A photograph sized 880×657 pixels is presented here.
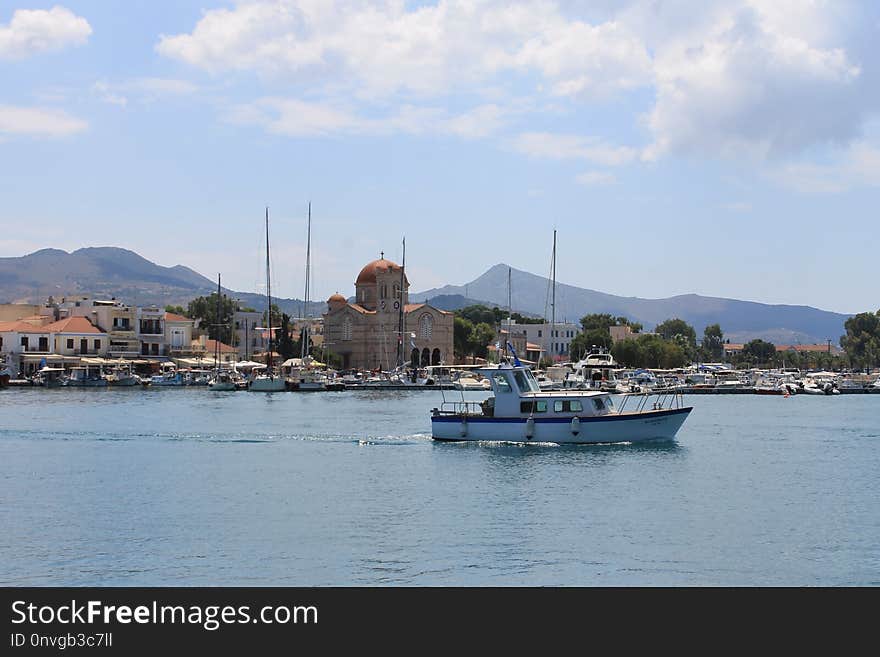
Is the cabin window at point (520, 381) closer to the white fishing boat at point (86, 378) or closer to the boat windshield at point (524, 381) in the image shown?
the boat windshield at point (524, 381)

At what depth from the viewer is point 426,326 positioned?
517ft

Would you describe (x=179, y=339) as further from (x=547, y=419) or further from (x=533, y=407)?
(x=547, y=419)

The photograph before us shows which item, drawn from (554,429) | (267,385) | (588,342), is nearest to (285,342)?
(267,385)

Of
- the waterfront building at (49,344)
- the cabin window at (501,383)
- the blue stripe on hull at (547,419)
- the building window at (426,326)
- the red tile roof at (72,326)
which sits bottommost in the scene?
the blue stripe on hull at (547,419)

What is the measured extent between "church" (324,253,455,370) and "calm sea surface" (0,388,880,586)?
315 ft

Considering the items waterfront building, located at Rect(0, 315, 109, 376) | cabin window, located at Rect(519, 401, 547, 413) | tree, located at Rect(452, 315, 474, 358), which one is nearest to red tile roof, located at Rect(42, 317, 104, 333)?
waterfront building, located at Rect(0, 315, 109, 376)

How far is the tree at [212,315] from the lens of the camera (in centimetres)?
16475

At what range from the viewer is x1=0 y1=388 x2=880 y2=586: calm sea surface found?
24.9 meters

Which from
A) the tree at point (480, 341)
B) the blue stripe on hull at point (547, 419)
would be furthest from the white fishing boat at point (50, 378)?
the blue stripe on hull at point (547, 419)

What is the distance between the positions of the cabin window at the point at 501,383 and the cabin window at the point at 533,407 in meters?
0.89

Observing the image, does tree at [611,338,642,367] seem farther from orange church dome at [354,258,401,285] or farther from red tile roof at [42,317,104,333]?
red tile roof at [42,317,104,333]
